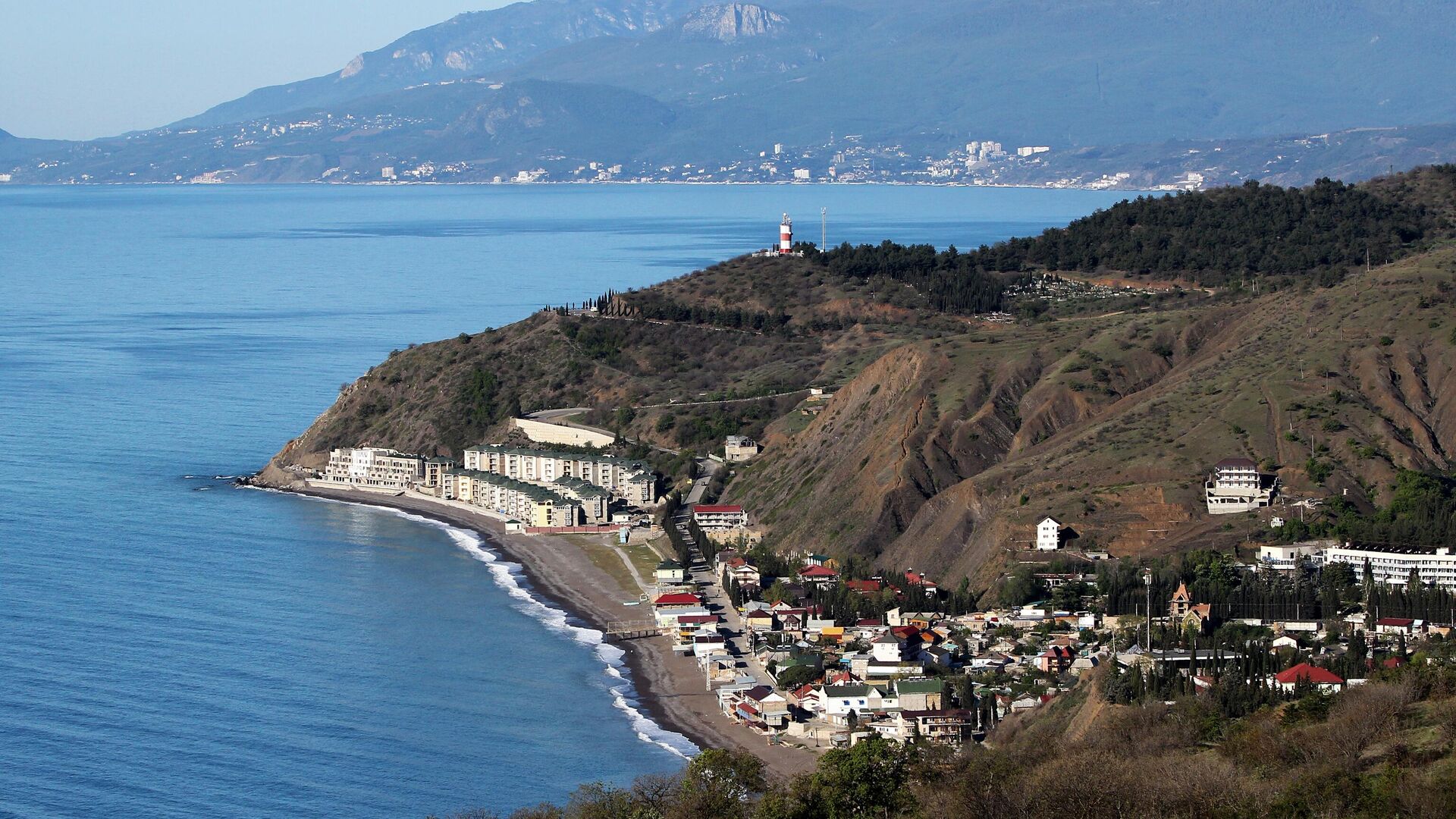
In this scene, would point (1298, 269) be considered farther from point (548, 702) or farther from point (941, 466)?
point (548, 702)

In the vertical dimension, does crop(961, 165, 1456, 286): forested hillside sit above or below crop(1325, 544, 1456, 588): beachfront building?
above

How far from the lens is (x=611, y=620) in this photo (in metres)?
55.3

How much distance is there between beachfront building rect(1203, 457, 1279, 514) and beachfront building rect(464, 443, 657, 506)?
2191cm

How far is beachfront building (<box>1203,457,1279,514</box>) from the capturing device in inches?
Answer: 2126

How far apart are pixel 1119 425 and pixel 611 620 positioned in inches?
580

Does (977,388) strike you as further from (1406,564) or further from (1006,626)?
(1406,564)

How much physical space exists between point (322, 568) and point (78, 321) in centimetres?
7101

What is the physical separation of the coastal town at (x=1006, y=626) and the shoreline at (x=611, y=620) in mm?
331

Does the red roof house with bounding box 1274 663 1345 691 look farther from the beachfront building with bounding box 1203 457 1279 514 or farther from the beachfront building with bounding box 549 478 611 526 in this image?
the beachfront building with bounding box 549 478 611 526

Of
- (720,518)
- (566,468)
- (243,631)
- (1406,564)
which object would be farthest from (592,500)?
(1406,564)

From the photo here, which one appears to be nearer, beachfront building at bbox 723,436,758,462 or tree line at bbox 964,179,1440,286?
beachfront building at bbox 723,436,758,462

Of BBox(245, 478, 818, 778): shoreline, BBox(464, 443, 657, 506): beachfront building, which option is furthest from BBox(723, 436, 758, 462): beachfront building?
BBox(245, 478, 818, 778): shoreline

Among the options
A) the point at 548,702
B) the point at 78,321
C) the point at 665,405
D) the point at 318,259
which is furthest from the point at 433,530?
the point at 318,259

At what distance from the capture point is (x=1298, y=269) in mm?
96750
